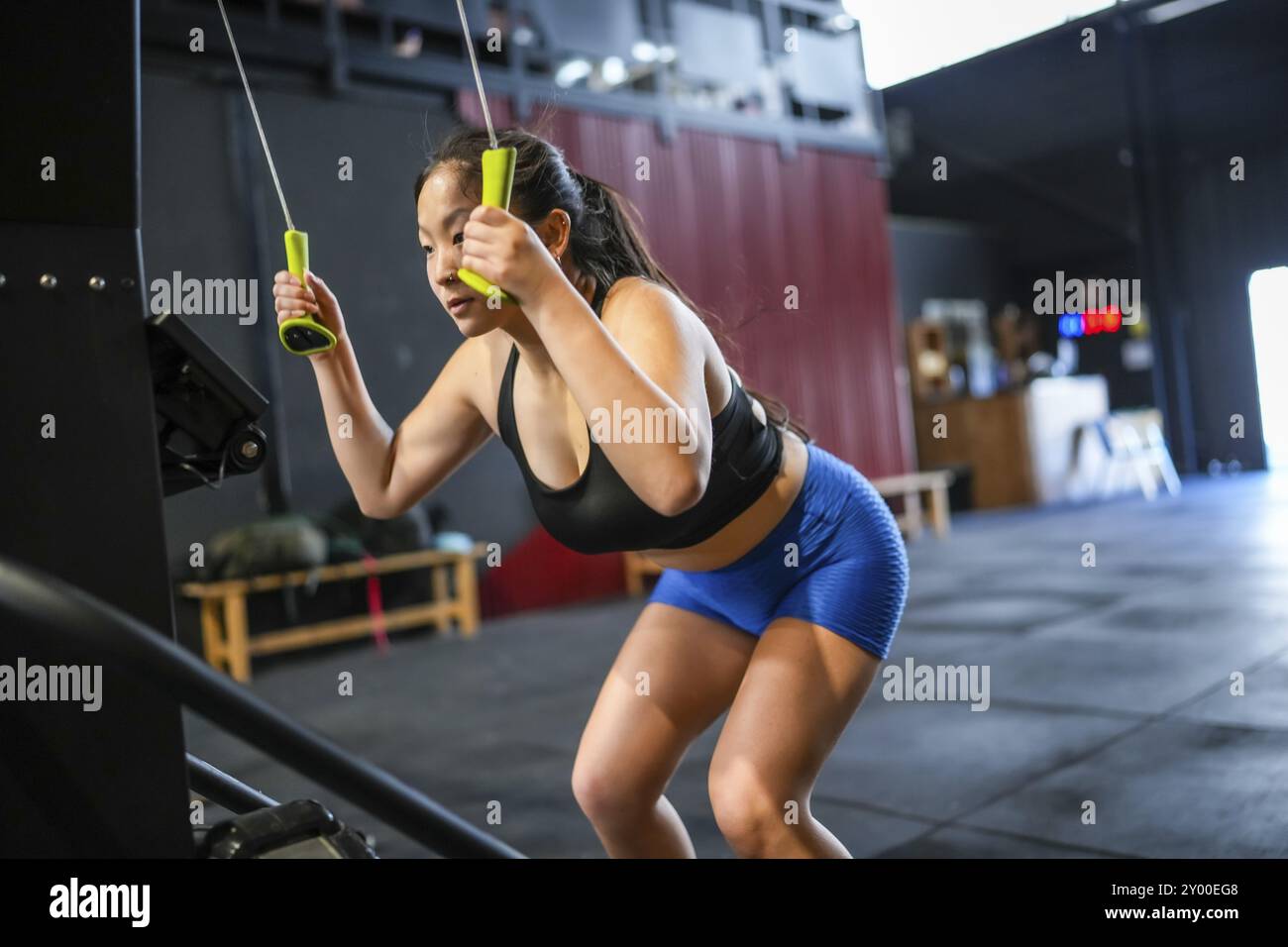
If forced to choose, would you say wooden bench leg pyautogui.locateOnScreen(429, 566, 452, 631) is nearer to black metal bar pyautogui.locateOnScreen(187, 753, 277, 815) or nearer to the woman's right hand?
black metal bar pyautogui.locateOnScreen(187, 753, 277, 815)

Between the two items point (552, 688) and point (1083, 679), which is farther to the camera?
point (552, 688)

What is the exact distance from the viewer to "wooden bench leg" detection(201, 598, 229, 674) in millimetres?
5234

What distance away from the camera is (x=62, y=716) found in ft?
3.48

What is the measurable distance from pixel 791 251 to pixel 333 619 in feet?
14.5

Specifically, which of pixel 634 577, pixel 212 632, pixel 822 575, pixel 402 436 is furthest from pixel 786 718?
pixel 634 577

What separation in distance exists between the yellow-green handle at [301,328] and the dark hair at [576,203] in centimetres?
16

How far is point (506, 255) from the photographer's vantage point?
1066mm

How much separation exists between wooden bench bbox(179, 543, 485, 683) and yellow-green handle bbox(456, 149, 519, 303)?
4362 mm

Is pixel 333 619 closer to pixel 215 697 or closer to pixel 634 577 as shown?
pixel 634 577
